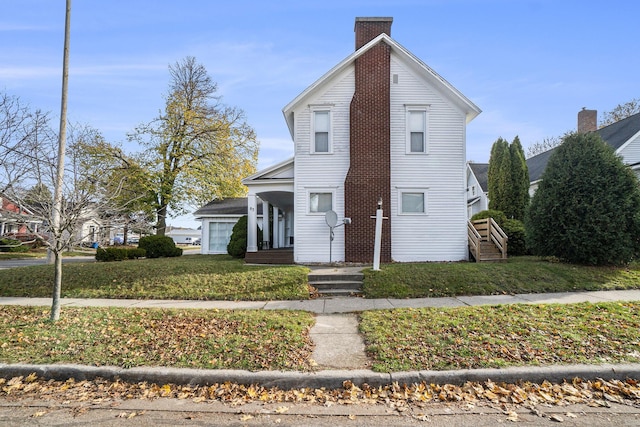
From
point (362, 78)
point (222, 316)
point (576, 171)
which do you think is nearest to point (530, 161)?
point (576, 171)

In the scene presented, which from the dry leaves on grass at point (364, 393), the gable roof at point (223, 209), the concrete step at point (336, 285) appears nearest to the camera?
the dry leaves on grass at point (364, 393)

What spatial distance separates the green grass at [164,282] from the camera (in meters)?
8.65

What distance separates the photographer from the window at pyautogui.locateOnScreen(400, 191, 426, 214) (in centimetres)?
1302

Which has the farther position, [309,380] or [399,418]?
[309,380]

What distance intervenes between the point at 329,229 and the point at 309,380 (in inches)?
352

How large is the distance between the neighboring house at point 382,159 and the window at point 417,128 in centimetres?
4

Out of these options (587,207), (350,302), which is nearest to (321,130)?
(350,302)

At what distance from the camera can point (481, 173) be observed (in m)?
29.4

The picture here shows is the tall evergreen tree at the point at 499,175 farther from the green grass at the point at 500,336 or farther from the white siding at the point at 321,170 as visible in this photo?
the green grass at the point at 500,336

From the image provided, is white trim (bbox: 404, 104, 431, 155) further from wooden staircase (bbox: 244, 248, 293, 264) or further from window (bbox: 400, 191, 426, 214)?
wooden staircase (bbox: 244, 248, 293, 264)

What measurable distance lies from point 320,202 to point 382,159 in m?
2.74

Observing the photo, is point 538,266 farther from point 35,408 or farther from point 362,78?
point 35,408

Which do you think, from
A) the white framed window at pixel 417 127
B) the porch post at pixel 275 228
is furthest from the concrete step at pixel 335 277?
the porch post at pixel 275 228

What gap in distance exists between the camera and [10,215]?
6.51 meters
